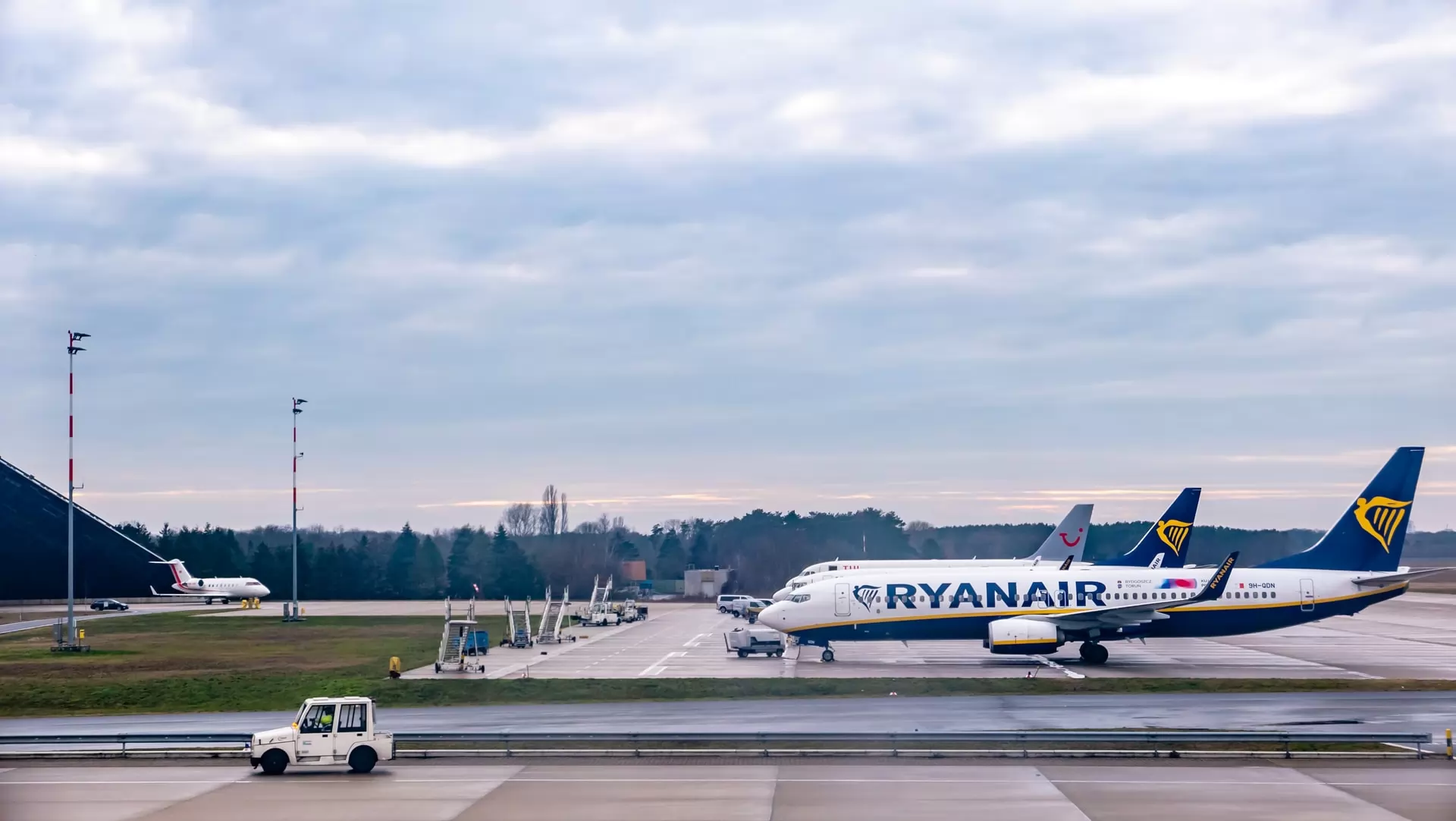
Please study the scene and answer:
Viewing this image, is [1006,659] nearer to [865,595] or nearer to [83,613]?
[865,595]

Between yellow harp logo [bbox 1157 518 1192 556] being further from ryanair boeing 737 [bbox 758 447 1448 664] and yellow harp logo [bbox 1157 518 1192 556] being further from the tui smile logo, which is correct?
the tui smile logo

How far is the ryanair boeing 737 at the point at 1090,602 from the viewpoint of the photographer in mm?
58719

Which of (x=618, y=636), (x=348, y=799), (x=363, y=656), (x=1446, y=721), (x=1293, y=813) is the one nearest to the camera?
(x=1293, y=813)

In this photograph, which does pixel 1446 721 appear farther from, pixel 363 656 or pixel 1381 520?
pixel 363 656

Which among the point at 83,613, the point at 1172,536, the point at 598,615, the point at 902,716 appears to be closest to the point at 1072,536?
the point at 1172,536

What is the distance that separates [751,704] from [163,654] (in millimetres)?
44882

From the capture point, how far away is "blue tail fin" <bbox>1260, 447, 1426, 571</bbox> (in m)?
60.4

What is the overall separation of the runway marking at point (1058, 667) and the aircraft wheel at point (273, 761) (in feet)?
111

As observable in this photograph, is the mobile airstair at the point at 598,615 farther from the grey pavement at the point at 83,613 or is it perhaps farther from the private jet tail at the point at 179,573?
the private jet tail at the point at 179,573

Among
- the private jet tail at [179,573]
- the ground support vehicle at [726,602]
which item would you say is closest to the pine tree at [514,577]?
the private jet tail at [179,573]

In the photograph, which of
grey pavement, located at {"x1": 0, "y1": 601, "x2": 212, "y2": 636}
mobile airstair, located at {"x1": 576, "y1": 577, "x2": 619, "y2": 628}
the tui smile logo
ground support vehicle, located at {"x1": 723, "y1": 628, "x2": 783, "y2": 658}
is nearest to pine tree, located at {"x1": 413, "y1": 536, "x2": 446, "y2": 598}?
grey pavement, located at {"x1": 0, "y1": 601, "x2": 212, "y2": 636}

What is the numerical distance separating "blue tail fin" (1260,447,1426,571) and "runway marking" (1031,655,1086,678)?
43.3 ft

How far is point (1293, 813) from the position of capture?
80.9 ft

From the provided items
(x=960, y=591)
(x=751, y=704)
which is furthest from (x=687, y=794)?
(x=960, y=591)
